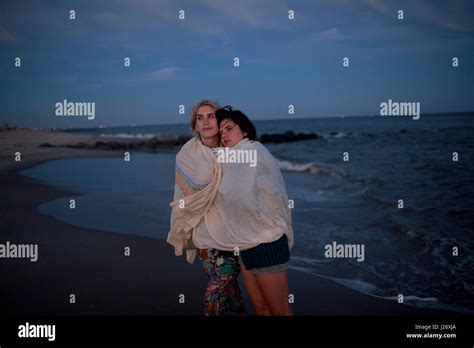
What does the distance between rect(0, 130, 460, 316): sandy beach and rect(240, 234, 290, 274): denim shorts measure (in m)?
1.16

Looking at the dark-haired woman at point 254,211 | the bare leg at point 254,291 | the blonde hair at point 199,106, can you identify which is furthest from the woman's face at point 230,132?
the bare leg at point 254,291

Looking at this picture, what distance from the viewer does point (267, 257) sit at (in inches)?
122

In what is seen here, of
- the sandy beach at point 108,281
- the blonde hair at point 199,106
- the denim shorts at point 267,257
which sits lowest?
the sandy beach at point 108,281

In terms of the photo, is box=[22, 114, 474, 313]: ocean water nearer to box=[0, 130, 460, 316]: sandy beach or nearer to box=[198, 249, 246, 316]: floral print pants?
box=[0, 130, 460, 316]: sandy beach

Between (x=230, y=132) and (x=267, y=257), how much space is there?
0.82m

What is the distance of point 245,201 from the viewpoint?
10.2 ft

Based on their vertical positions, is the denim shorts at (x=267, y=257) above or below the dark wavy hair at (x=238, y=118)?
below

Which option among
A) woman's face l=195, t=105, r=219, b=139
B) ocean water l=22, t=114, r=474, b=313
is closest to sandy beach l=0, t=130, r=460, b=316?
ocean water l=22, t=114, r=474, b=313

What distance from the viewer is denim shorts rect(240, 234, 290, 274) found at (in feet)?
10.2

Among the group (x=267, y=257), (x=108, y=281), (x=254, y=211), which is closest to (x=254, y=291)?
(x=267, y=257)

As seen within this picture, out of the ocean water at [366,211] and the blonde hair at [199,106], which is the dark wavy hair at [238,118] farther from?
the ocean water at [366,211]

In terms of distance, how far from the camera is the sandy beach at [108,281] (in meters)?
4.11

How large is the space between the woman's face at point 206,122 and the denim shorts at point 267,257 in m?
0.78

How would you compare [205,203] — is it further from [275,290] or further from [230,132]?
[275,290]
